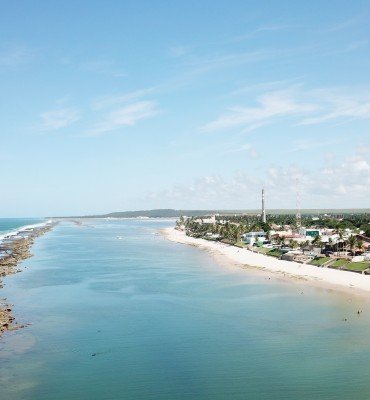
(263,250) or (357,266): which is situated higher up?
(357,266)

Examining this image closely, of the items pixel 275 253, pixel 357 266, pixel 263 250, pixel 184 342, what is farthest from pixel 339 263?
pixel 184 342

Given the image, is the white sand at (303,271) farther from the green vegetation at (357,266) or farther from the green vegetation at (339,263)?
the green vegetation at (339,263)

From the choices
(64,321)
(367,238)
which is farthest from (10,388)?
(367,238)

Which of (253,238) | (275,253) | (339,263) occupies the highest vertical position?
(253,238)

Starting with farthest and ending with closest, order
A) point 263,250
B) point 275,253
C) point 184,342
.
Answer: point 263,250 < point 275,253 < point 184,342

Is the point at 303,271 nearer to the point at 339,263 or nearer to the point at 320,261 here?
the point at 339,263

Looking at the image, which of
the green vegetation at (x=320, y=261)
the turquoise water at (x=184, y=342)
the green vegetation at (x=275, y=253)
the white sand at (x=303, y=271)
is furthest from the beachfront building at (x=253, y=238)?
the turquoise water at (x=184, y=342)

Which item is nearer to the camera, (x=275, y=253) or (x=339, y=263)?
(x=339, y=263)

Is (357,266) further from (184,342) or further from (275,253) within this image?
(184,342)

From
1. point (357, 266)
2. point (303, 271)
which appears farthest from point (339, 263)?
point (303, 271)

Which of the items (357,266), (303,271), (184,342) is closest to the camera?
Result: (184,342)
